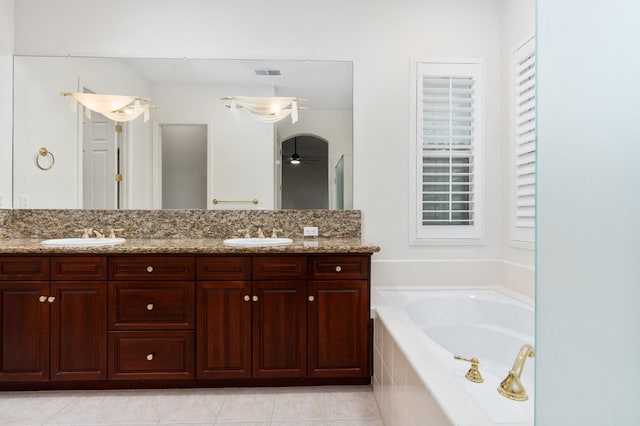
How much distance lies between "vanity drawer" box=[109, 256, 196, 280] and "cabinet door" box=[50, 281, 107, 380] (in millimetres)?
Answer: 129

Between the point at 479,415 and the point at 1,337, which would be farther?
the point at 1,337

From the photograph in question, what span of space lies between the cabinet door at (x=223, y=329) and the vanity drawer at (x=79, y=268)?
56 centimetres

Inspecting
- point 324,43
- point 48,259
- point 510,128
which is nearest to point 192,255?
point 48,259

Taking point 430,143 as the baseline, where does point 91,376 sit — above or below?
below

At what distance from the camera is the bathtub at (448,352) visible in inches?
42.0

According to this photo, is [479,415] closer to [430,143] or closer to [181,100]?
[430,143]

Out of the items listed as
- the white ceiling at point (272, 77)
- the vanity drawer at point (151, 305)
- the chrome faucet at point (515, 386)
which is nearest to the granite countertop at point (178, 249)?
the vanity drawer at point (151, 305)

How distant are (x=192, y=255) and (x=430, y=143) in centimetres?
177

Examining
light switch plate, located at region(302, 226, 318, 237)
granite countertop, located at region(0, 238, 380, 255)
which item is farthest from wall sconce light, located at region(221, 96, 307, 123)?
granite countertop, located at region(0, 238, 380, 255)

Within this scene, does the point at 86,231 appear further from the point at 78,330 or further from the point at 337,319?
the point at 337,319

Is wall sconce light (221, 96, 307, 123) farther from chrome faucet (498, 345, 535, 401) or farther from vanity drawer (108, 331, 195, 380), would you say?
chrome faucet (498, 345, 535, 401)

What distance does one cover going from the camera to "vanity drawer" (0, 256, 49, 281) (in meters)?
2.00

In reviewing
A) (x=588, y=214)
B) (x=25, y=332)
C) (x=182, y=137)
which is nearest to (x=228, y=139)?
(x=182, y=137)

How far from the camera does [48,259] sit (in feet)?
6.57
